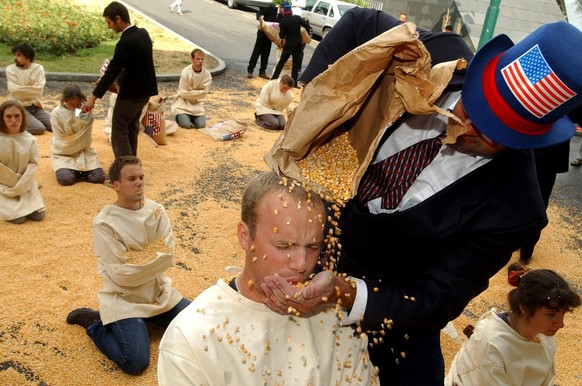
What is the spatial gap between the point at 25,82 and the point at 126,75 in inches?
105

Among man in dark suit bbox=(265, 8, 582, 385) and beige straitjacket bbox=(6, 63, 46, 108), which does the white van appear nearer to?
beige straitjacket bbox=(6, 63, 46, 108)

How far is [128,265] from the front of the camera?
446cm

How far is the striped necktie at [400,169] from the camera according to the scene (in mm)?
2645

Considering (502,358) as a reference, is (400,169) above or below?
above

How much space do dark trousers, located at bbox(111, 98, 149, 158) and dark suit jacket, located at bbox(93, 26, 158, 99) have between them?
98mm

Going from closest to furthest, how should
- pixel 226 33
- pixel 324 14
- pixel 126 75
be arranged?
pixel 126 75, pixel 226 33, pixel 324 14

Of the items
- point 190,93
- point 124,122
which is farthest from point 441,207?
point 190,93

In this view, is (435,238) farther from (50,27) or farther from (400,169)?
(50,27)

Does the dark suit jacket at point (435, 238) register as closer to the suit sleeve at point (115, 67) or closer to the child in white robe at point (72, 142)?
the suit sleeve at point (115, 67)

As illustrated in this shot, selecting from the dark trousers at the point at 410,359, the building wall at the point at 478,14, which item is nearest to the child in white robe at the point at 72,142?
the dark trousers at the point at 410,359

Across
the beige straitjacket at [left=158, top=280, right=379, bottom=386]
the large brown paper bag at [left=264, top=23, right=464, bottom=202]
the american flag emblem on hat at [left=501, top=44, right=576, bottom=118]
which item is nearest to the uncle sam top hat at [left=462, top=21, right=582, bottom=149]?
the american flag emblem on hat at [left=501, top=44, right=576, bottom=118]

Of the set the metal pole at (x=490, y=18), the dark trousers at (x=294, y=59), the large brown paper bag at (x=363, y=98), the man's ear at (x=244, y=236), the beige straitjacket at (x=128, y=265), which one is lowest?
the dark trousers at (x=294, y=59)

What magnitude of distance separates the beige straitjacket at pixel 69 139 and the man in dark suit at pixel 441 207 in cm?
550

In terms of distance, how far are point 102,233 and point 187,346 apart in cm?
242
